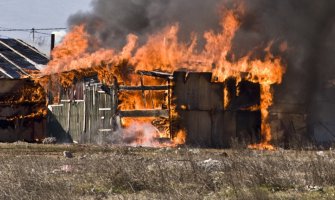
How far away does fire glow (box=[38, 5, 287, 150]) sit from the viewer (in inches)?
1086

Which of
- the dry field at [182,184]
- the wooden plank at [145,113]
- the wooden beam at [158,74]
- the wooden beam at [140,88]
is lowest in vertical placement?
the dry field at [182,184]

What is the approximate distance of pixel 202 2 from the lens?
1125 inches

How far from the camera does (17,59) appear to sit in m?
43.8

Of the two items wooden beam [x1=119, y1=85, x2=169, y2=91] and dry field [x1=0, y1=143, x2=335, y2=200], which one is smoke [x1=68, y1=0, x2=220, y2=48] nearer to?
wooden beam [x1=119, y1=85, x2=169, y2=91]

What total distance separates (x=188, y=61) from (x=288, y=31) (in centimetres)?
470

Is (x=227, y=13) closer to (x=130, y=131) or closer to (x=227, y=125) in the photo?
(x=227, y=125)

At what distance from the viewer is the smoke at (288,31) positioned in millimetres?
27250

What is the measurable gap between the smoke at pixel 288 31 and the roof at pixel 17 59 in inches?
491

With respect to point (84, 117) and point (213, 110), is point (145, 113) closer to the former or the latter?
point (213, 110)

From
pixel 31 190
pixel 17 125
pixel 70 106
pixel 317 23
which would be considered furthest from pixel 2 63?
pixel 31 190

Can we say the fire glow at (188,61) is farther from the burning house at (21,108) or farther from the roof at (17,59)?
the roof at (17,59)

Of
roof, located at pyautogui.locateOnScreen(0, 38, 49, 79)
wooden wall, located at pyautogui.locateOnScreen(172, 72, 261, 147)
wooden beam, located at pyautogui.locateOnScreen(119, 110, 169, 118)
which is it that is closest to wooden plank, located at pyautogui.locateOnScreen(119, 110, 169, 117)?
wooden beam, located at pyautogui.locateOnScreen(119, 110, 169, 118)

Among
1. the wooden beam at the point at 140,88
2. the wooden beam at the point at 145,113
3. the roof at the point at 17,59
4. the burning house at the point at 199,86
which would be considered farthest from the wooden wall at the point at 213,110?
the roof at the point at 17,59

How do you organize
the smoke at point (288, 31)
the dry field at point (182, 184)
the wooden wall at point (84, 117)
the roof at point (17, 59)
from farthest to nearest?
the roof at point (17, 59) → the wooden wall at point (84, 117) → the smoke at point (288, 31) → the dry field at point (182, 184)
